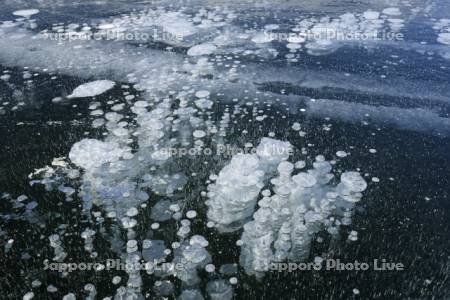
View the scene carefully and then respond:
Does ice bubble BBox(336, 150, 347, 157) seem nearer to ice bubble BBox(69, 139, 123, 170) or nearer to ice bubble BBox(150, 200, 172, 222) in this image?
ice bubble BBox(150, 200, 172, 222)

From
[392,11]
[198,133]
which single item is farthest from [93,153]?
[392,11]

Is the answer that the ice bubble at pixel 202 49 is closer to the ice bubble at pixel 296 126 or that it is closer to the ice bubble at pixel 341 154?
the ice bubble at pixel 296 126

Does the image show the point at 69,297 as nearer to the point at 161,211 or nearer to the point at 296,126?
the point at 161,211

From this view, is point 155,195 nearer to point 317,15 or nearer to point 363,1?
point 317,15

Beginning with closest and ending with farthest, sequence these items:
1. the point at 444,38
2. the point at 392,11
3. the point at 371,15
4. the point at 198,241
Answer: the point at 198,241 < the point at 444,38 < the point at 371,15 < the point at 392,11

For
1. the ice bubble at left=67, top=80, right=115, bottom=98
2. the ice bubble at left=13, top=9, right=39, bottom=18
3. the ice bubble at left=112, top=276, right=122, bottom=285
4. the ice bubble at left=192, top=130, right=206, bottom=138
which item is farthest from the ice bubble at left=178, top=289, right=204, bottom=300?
the ice bubble at left=13, top=9, right=39, bottom=18

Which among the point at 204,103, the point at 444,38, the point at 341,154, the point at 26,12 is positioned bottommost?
the point at 341,154
